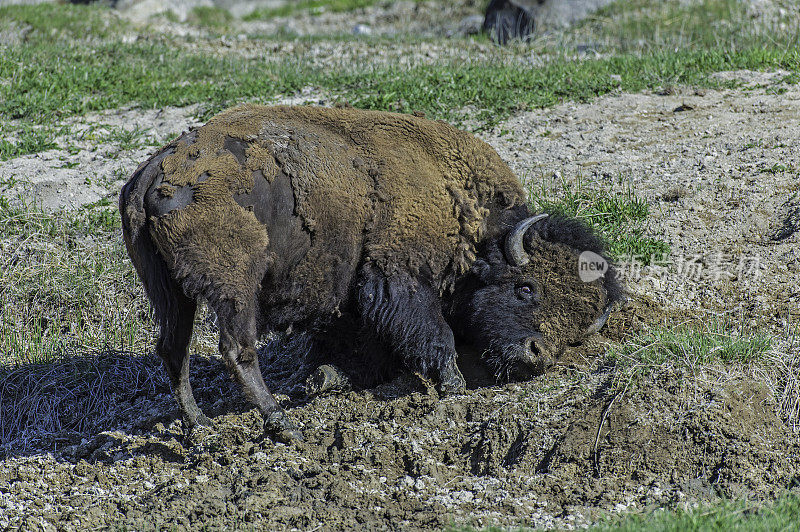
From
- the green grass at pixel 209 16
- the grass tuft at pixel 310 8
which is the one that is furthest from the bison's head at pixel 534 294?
the grass tuft at pixel 310 8

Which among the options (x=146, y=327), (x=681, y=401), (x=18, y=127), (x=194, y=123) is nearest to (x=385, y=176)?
(x=681, y=401)

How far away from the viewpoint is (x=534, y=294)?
5.00m

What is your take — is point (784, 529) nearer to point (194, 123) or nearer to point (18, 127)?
point (194, 123)

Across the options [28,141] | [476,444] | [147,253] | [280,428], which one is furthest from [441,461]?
[28,141]

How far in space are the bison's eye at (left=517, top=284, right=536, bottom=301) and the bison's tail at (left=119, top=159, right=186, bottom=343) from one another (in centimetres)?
204

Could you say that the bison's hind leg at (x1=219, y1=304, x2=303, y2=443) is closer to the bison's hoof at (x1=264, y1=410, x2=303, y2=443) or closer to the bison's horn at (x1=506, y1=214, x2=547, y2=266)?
the bison's hoof at (x1=264, y1=410, x2=303, y2=443)

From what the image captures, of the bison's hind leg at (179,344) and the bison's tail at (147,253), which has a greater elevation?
the bison's tail at (147,253)

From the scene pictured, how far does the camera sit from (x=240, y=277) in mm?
4180

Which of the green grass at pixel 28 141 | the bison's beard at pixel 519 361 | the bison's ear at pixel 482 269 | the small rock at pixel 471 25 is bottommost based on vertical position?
the bison's beard at pixel 519 361

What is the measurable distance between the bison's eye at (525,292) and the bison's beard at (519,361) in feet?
1.06

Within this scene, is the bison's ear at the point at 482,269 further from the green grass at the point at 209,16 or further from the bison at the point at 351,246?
the green grass at the point at 209,16

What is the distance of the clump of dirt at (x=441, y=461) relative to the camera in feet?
12.3

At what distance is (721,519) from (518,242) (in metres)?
2.16

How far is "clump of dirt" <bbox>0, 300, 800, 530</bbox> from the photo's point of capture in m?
3.75
